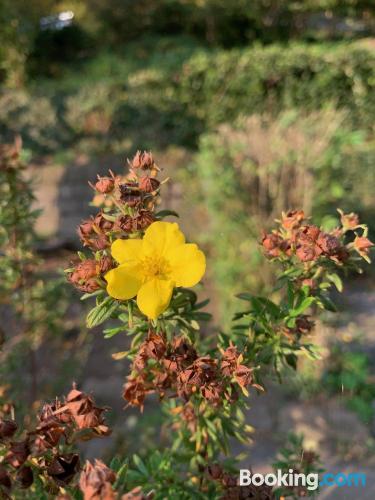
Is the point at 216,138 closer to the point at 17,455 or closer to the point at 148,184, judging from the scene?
the point at 148,184

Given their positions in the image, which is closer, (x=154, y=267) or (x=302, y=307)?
(x=154, y=267)

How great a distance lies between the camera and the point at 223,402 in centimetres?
101

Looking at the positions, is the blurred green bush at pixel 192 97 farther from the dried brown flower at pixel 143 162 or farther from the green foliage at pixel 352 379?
the dried brown flower at pixel 143 162

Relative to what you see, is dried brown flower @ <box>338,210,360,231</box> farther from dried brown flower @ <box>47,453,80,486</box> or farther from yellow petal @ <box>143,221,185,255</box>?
dried brown flower @ <box>47,453,80,486</box>

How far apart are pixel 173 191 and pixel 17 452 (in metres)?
3.76

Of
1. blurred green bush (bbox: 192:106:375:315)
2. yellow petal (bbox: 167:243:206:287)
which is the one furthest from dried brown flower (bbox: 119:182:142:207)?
blurred green bush (bbox: 192:106:375:315)

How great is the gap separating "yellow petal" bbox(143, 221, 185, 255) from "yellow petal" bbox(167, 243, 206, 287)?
14mm

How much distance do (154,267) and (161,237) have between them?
57mm

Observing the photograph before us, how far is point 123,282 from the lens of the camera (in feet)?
2.83

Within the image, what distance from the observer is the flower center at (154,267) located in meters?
0.88

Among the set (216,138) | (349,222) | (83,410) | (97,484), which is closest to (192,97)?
(216,138)

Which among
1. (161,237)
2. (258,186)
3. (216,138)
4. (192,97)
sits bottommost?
(161,237)

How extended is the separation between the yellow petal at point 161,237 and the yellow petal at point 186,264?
1cm

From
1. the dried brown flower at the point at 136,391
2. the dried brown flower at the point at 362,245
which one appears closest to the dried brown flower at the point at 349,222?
the dried brown flower at the point at 362,245
